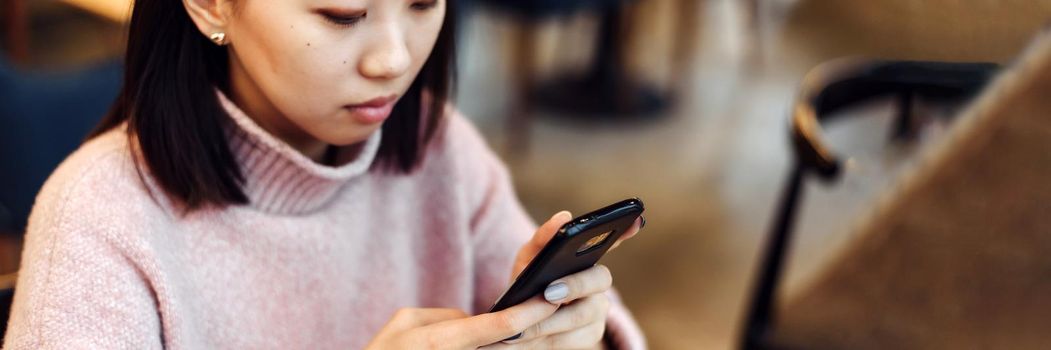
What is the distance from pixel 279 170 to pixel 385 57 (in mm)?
166

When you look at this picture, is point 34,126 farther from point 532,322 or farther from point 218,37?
point 532,322

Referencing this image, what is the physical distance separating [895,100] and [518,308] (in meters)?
0.90

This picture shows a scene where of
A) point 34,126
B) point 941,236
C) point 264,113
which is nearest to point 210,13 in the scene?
point 264,113

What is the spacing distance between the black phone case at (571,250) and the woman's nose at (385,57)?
0.18 m

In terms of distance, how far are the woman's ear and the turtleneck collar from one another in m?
0.08

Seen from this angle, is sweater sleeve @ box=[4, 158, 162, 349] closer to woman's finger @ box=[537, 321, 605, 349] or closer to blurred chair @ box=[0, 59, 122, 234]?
woman's finger @ box=[537, 321, 605, 349]

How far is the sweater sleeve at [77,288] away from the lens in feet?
2.31

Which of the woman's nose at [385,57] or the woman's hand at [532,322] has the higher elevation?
the woman's nose at [385,57]

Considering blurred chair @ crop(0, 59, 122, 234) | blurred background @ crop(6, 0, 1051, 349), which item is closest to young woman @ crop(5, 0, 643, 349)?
blurred background @ crop(6, 0, 1051, 349)

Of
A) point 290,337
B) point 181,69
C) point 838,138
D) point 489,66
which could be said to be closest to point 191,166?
point 181,69

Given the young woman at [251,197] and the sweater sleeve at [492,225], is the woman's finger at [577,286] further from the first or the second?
the sweater sleeve at [492,225]

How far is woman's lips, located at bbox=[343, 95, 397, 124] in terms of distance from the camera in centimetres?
76

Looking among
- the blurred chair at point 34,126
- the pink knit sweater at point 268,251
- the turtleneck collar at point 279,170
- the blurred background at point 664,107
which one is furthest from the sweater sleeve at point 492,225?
the blurred chair at point 34,126

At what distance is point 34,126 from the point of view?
151 centimetres
